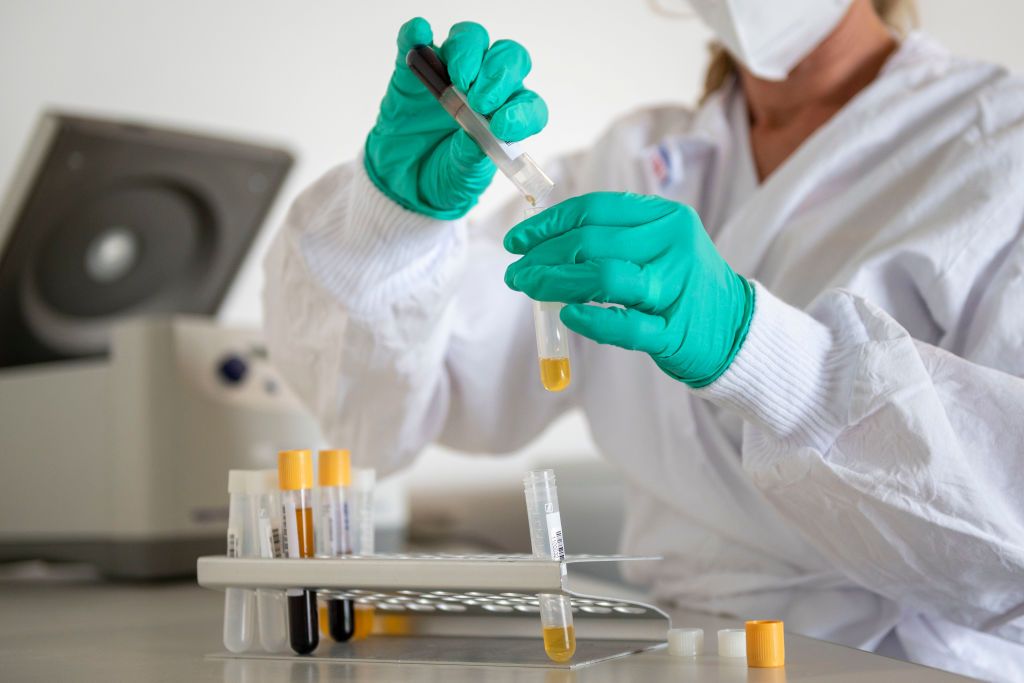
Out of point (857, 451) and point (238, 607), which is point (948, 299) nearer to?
point (857, 451)

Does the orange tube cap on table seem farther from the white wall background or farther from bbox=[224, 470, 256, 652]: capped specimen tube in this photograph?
the white wall background

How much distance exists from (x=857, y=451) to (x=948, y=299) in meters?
0.20

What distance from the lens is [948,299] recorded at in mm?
907

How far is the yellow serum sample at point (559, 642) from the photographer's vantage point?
2.16ft

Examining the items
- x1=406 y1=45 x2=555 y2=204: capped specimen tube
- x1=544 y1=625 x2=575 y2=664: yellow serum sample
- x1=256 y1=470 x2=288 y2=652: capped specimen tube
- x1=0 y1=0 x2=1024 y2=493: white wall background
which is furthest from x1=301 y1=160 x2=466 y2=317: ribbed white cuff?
x1=0 y1=0 x2=1024 y2=493: white wall background

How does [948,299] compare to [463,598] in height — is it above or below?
above

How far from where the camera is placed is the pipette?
26.8 inches

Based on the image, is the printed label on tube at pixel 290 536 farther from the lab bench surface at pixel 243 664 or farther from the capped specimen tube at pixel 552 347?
the capped specimen tube at pixel 552 347

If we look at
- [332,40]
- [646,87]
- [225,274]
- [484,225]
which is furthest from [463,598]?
[646,87]

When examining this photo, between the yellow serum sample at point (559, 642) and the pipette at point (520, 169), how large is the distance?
151 millimetres

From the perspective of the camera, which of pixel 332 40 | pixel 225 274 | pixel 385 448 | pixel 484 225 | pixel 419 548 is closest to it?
pixel 385 448

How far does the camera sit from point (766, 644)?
0.64 metres

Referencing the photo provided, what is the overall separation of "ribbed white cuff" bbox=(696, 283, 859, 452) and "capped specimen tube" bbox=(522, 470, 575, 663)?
16 centimetres

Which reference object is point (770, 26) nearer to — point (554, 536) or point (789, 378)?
point (789, 378)
